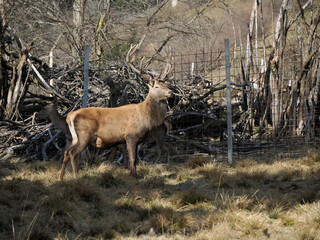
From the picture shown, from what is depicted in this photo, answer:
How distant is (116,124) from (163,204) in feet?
7.50

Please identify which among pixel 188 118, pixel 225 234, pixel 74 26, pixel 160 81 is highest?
pixel 74 26

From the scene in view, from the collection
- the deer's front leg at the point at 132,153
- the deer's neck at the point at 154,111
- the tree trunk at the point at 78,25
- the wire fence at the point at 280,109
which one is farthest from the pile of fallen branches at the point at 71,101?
the tree trunk at the point at 78,25

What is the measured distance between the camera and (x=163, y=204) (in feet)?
17.3

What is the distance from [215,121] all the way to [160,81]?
307cm

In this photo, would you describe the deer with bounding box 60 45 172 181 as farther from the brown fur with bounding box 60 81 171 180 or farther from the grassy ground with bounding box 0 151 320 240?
the grassy ground with bounding box 0 151 320 240

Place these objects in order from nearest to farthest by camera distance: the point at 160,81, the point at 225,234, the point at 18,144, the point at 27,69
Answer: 1. the point at 225,234
2. the point at 160,81
3. the point at 18,144
4. the point at 27,69

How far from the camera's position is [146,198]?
5.57 meters

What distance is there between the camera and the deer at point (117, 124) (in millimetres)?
6828

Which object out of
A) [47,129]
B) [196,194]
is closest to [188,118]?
[47,129]

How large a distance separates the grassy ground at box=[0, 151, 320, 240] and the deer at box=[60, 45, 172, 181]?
1.33 feet

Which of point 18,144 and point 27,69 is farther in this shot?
point 27,69

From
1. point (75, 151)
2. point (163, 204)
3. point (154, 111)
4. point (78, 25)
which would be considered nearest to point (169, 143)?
point (154, 111)

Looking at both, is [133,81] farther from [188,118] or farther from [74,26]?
[74,26]

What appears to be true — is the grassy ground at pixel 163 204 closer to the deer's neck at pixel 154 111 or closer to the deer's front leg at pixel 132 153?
the deer's front leg at pixel 132 153
